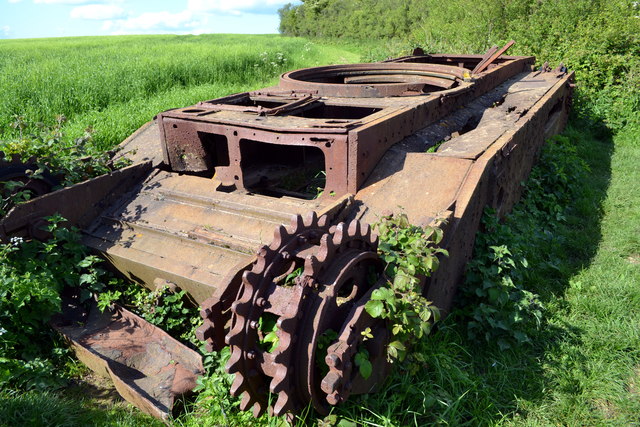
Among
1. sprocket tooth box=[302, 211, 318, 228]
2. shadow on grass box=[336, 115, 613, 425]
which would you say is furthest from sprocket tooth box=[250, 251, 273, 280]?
A: shadow on grass box=[336, 115, 613, 425]

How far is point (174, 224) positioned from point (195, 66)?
12437 millimetres

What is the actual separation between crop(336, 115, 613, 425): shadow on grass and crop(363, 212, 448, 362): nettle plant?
0.25 m

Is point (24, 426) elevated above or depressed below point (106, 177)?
below

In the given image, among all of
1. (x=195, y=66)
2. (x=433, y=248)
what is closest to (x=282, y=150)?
(x=433, y=248)

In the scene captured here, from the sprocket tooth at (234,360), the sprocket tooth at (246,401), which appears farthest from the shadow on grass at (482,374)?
the sprocket tooth at (234,360)

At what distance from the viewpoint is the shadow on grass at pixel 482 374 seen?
2752 mm

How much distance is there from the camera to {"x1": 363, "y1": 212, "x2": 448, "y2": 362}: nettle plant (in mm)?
2527

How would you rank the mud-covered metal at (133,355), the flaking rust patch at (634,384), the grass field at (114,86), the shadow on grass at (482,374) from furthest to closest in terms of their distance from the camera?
the grass field at (114,86) → the flaking rust patch at (634,384) → the mud-covered metal at (133,355) → the shadow on grass at (482,374)

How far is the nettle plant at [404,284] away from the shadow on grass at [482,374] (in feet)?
0.82

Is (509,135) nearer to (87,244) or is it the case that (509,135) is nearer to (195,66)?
(87,244)

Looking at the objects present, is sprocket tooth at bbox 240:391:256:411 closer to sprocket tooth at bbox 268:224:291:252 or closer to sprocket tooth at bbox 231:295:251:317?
sprocket tooth at bbox 231:295:251:317

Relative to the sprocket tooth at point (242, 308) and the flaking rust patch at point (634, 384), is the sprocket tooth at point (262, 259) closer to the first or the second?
the sprocket tooth at point (242, 308)

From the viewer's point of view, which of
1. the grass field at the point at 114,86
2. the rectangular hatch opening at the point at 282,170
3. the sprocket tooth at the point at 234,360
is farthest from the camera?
the grass field at the point at 114,86

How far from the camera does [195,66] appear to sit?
15062mm
